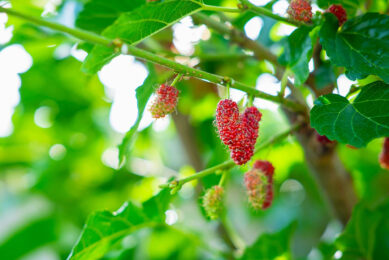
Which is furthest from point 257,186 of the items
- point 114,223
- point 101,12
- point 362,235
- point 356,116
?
point 101,12

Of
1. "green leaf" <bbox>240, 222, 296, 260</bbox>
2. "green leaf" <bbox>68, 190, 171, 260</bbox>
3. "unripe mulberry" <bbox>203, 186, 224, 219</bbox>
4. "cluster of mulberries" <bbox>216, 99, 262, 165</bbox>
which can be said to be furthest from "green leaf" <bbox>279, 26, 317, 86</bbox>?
"green leaf" <bbox>240, 222, 296, 260</bbox>

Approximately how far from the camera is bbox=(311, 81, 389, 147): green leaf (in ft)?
2.18

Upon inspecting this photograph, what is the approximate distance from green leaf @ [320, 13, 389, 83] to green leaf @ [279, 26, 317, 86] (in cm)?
3

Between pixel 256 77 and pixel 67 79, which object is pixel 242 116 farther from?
pixel 67 79

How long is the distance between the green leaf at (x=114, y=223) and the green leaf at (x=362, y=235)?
1.45 feet

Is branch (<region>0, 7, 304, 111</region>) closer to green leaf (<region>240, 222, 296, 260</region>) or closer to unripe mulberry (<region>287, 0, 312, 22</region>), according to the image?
unripe mulberry (<region>287, 0, 312, 22</region>)

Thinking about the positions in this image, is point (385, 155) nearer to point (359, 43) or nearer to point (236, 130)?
point (359, 43)

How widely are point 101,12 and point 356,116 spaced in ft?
2.18

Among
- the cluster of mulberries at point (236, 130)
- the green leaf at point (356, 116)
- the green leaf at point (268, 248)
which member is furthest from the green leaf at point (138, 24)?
the green leaf at point (268, 248)

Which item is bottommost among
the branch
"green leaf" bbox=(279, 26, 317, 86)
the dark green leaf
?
the branch

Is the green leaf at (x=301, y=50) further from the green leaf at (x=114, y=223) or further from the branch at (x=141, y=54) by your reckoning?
the green leaf at (x=114, y=223)

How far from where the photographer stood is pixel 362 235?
3.47 feet

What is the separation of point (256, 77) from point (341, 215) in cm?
48

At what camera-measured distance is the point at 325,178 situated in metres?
1.07
